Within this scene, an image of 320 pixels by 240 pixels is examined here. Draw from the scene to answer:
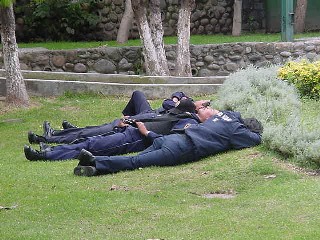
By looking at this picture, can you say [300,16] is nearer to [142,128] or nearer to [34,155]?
[142,128]

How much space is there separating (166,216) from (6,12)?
23.1 feet

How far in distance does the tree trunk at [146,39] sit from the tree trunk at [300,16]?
6.45 m

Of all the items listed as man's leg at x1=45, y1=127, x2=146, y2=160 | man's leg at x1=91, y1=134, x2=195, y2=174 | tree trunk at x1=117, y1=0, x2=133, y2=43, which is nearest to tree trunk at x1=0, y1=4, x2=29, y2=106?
man's leg at x1=45, y1=127, x2=146, y2=160

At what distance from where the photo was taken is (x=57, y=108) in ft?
42.2

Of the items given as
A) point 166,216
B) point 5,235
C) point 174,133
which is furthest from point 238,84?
point 5,235

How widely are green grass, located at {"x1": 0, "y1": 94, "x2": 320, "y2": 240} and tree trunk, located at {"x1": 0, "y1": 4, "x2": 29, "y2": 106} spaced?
13.2ft

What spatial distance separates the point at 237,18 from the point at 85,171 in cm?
1383

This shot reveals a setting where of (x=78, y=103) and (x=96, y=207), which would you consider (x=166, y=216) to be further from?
(x=78, y=103)

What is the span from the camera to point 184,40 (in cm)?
1545

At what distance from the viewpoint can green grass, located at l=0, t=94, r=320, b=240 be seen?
5.89m

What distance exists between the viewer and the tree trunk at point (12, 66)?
1262 centimetres

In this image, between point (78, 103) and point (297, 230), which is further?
point (78, 103)

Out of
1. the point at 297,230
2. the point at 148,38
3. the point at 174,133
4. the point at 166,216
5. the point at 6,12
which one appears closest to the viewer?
the point at 297,230

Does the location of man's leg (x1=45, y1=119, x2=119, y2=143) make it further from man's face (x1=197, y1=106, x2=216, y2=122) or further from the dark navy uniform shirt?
the dark navy uniform shirt
